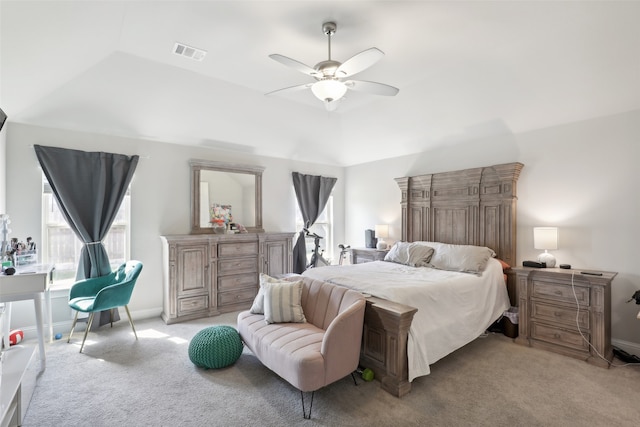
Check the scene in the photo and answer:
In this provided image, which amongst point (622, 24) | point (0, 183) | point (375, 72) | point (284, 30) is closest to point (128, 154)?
point (0, 183)

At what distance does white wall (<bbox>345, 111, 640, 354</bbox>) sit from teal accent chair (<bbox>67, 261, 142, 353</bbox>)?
16.0 ft

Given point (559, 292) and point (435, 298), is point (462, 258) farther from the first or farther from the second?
point (435, 298)

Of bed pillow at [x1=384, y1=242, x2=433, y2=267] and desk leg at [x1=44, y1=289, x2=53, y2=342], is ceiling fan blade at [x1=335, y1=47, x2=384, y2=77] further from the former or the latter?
desk leg at [x1=44, y1=289, x2=53, y2=342]

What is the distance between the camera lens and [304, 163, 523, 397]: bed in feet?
8.13

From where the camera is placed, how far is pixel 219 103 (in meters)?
4.19

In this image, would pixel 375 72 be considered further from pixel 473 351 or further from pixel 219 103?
pixel 473 351

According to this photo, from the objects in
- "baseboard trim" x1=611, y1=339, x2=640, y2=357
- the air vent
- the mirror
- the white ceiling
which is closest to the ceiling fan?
the white ceiling

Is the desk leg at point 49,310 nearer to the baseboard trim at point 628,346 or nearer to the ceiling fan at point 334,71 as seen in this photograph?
the ceiling fan at point 334,71

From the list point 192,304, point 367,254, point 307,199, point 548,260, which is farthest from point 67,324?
point 548,260

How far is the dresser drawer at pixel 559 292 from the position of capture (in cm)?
305

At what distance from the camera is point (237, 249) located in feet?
15.5

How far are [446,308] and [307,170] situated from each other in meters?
3.91

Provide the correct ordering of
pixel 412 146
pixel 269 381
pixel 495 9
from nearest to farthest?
pixel 495 9
pixel 269 381
pixel 412 146

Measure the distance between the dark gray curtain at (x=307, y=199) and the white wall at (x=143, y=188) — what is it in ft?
2.27
